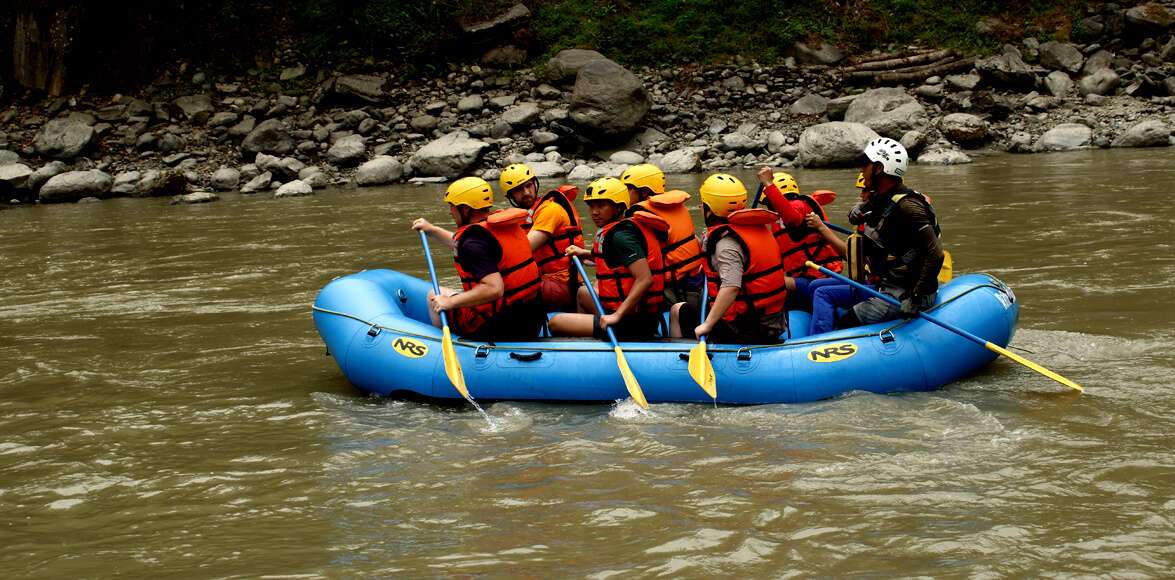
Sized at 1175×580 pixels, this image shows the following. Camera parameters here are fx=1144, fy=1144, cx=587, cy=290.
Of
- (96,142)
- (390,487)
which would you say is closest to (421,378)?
(390,487)

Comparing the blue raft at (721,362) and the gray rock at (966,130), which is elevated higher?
the gray rock at (966,130)

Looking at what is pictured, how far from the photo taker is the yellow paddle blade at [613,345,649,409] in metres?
5.40

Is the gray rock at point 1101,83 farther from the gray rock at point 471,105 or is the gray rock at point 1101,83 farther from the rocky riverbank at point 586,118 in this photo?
the gray rock at point 471,105

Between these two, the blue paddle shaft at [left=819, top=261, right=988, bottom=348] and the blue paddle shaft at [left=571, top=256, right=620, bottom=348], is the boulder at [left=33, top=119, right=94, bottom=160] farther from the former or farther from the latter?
the blue paddle shaft at [left=819, top=261, right=988, bottom=348]

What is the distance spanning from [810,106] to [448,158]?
6.13m

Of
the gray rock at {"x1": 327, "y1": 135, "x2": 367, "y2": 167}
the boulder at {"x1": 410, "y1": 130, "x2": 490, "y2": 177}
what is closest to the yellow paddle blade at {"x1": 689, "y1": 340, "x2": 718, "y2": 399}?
the boulder at {"x1": 410, "y1": 130, "x2": 490, "y2": 177}

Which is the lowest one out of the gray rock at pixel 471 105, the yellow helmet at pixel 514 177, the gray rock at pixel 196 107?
the yellow helmet at pixel 514 177

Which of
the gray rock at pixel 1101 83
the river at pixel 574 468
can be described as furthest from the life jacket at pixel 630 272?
the gray rock at pixel 1101 83

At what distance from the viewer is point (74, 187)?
671 inches

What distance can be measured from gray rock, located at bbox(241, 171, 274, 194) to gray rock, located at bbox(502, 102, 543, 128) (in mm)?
3871

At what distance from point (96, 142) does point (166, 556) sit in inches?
654

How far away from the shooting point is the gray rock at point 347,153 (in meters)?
18.2

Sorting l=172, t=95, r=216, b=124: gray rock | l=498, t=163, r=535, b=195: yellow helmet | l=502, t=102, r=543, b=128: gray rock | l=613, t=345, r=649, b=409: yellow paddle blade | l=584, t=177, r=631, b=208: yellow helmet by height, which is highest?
l=172, t=95, r=216, b=124: gray rock

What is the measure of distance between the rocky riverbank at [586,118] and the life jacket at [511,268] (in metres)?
10.6
